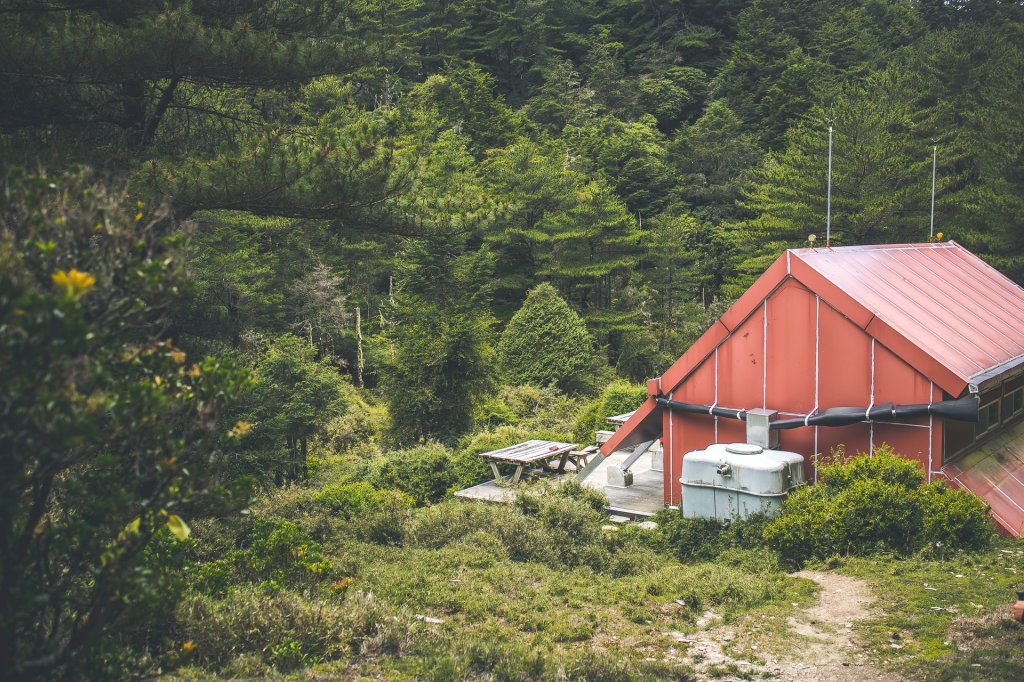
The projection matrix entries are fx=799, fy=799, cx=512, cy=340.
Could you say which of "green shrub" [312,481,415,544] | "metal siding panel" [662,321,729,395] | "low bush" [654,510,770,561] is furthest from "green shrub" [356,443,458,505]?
"low bush" [654,510,770,561]

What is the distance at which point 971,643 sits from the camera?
673 cm

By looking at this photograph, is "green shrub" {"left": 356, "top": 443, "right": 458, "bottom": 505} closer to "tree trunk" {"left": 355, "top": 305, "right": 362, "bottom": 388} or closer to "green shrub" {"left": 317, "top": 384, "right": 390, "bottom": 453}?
"green shrub" {"left": 317, "top": 384, "right": 390, "bottom": 453}

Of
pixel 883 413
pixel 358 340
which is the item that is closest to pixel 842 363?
pixel 883 413

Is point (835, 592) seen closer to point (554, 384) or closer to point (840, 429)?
point (840, 429)

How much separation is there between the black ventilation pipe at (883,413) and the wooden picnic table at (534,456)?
3.79 m

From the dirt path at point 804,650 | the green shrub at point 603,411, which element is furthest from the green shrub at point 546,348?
the dirt path at point 804,650

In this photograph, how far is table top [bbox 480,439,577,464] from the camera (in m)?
14.7

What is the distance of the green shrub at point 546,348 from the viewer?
25375mm

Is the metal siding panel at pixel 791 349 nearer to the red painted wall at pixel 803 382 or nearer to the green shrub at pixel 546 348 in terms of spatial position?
the red painted wall at pixel 803 382

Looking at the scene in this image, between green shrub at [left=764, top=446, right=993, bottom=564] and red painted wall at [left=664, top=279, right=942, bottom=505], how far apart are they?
1.38 m

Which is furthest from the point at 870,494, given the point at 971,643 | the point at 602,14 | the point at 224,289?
the point at 602,14

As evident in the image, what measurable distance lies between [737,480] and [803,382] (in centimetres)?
205

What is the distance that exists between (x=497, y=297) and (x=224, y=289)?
1766 centimetres

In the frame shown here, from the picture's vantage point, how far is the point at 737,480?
1098 cm
